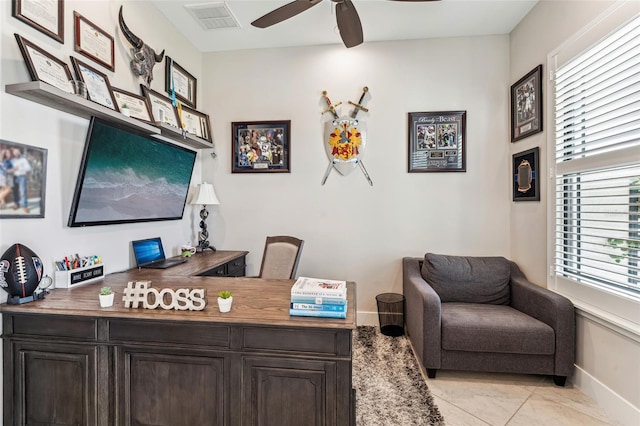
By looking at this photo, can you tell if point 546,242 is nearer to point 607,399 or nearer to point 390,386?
point 607,399

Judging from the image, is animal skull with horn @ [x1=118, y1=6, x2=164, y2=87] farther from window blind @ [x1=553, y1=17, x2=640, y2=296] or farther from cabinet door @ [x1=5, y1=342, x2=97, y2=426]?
window blind @ [x1=553, y1=17, x2=640, y2=296]

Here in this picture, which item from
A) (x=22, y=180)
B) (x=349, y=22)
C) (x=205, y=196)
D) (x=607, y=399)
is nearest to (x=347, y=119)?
(x=349, y=22)

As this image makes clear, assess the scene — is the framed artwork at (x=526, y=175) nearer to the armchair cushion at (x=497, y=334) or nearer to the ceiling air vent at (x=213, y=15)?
the armchair cushion at (x=497, y=334)

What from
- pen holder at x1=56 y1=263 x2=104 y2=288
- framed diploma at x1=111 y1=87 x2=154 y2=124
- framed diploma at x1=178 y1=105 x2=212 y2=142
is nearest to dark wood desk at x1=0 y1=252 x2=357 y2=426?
pen holder at x1=56 y1=263 x2=104 y2=288

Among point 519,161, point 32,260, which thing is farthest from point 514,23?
point 32,260

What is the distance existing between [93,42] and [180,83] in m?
1.09

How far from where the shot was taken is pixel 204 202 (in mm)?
3336

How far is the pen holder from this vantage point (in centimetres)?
190

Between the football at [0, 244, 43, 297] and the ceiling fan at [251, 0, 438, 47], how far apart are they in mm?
2056

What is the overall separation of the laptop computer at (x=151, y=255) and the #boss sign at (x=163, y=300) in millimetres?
1115

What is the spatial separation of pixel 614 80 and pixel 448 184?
1573mm

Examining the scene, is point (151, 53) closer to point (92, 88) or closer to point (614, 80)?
point (92, 88)

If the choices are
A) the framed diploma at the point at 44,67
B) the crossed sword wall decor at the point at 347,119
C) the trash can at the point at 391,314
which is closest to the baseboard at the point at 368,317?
the trash can at the point at 391,314

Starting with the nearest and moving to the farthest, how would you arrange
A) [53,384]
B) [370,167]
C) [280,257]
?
[53,384] < [280,257] < [370,167]
